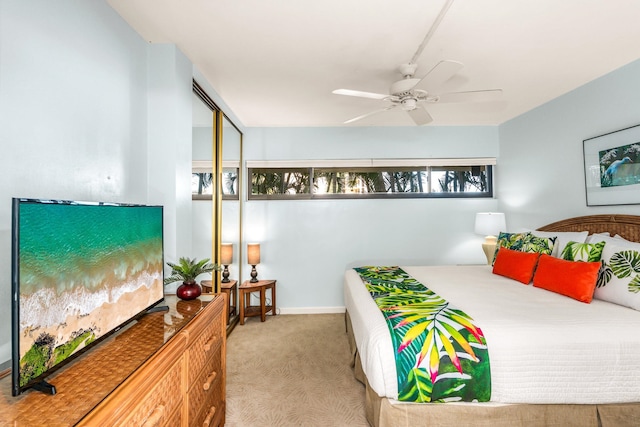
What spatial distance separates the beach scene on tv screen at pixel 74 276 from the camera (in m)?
0.82

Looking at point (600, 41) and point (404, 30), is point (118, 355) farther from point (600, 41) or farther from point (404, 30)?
point (600, 41)

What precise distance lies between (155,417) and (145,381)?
0.16 meters

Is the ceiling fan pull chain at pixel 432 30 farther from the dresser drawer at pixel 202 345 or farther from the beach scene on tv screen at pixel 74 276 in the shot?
the dresser drawer at pixel 202 345

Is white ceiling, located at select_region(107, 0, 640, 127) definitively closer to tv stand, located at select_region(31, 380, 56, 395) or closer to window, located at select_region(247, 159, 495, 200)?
window, located at select_region(247, 159, 495, 200)

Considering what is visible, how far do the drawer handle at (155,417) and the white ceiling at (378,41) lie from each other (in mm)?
2008

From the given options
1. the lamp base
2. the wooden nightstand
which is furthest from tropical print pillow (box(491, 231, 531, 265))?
the wooden nightstand

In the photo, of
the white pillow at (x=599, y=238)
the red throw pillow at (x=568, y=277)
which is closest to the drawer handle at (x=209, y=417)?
the red throw pillow at (x=568, y=277)

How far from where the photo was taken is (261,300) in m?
3.55

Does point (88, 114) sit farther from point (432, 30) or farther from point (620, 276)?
point (620, 276)

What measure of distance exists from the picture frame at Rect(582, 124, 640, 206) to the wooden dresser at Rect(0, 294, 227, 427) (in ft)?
11.2

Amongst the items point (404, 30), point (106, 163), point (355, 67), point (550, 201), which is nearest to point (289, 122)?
point (355, 67)

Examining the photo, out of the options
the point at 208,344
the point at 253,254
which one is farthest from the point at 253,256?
the point at 208,344

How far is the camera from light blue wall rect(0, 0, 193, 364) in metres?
1.13

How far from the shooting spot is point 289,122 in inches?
149
